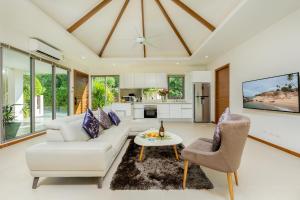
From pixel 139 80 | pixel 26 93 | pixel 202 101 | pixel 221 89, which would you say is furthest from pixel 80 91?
pixel 221 89

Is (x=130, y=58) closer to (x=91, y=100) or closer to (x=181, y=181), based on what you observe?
(x=91, y=100)

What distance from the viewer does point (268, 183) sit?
6.62ft

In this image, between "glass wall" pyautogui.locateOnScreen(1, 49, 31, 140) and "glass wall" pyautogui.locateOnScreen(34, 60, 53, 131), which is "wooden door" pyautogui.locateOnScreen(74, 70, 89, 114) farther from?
"glass wall" pyautogui.locateOnScreen(1, 49, 31, 140)

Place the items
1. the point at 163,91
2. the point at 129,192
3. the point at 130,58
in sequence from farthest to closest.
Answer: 1. the point at 163,91
2. the point at 130,58
3. the point at 129,192

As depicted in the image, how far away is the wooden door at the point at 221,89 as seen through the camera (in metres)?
5.68

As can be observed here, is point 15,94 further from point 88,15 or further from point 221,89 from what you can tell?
point 221,89

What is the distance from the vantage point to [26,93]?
14.7 feet

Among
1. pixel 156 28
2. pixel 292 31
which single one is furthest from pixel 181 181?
pixel 156 28

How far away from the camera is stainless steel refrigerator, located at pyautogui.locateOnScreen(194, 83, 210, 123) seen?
6.83 metres

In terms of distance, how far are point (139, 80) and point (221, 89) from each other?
3.40 meters

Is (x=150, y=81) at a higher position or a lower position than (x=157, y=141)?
higher

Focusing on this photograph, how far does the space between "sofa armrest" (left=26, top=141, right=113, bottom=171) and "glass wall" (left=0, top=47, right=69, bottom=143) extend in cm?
257

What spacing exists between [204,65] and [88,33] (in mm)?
5036

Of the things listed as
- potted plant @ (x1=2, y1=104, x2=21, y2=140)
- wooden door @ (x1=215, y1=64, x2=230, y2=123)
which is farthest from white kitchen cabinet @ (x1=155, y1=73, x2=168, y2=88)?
potted plant @ (x1=2, y1=104, x2=21, y2=140)
